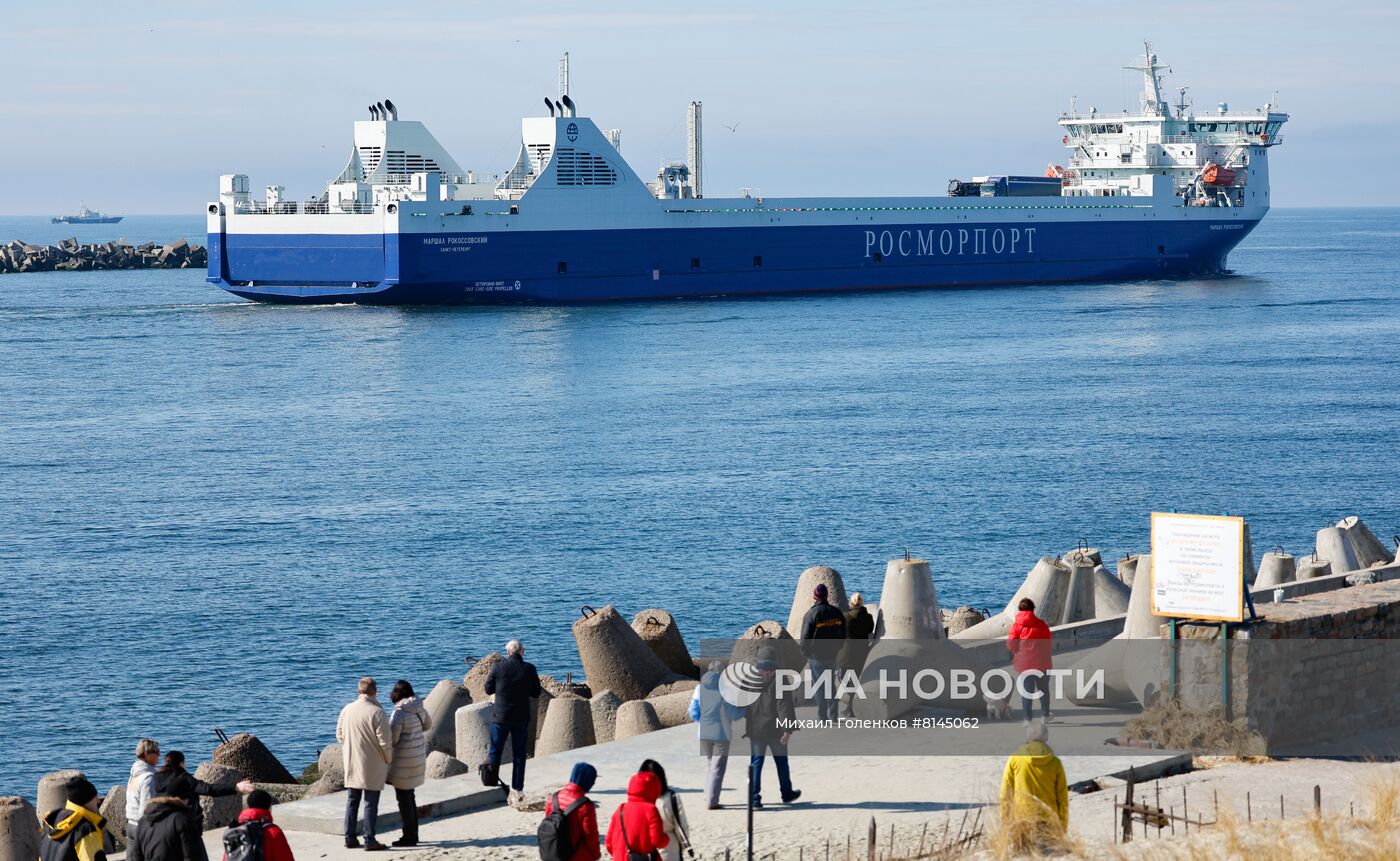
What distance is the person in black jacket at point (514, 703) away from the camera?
866 cm

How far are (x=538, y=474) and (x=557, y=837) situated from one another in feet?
72.1

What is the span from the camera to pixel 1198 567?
29.8ft

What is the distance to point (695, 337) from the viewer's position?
49.3m

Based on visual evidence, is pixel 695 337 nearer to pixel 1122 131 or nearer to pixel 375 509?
pixel 375 509

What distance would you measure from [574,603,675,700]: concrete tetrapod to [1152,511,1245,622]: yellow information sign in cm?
422

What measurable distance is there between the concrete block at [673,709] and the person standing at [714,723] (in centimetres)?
245

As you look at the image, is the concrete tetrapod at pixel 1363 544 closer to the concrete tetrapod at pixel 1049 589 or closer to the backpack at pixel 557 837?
the concrete tetrapod at pixel 1049 589

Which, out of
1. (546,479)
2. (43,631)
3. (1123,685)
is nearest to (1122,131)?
(546,479)

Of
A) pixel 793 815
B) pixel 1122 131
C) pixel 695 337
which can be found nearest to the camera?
pixel 793 815

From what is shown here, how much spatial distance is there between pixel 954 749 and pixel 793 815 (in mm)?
1405

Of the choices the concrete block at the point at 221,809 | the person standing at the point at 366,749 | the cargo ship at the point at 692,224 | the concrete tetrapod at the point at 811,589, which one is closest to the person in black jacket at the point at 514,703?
the person standing at the point at 366,749

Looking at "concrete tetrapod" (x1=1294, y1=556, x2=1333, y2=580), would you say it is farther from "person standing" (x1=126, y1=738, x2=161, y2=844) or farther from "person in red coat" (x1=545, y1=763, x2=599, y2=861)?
"person standing" (x1=126, y1=738, x2=161, y2=844)

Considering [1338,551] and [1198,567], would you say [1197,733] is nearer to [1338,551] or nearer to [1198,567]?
[1198,567]

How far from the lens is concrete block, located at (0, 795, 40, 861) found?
8.46 metres
